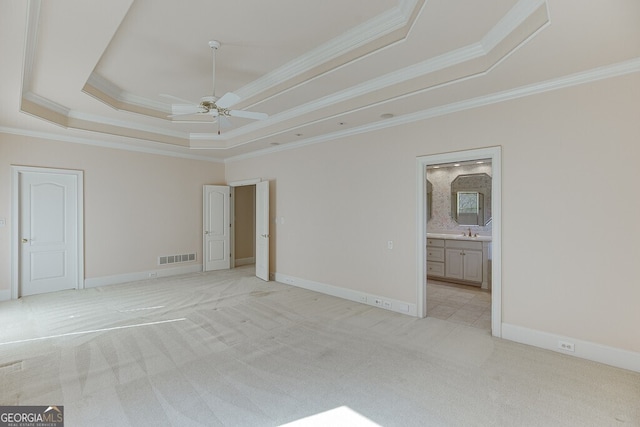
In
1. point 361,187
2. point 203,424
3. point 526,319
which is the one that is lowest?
point 203,424

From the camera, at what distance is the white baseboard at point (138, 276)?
568cm

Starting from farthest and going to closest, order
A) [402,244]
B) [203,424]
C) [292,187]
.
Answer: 1. [292,187]
2. [402,244]
3. [203,424]

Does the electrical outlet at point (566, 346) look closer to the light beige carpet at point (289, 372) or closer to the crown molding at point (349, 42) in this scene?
the light beige carpet at point (289, 372)

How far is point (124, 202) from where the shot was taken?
19.8 feet

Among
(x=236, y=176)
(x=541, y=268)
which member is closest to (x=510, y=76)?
(x=541, y=268)

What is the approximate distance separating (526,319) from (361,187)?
2664 millimetres

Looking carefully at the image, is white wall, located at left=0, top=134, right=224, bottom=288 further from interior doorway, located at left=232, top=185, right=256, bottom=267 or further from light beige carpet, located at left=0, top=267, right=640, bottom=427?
light beige carpet, located at left=0, top=267, right=640, bottom=427

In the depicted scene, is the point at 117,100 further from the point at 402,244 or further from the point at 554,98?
the point at 554,98

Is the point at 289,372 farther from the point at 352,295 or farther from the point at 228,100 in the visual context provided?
the point at 228,100

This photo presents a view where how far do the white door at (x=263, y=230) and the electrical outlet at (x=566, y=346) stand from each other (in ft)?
15.2

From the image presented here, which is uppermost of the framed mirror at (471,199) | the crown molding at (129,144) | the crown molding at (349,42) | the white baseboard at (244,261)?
the crown molding at (349,42)

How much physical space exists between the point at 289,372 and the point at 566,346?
2730mm

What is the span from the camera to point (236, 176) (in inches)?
286

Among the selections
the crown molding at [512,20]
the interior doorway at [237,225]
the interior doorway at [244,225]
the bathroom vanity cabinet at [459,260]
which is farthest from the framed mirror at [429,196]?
the interior doorway at [244,225]
